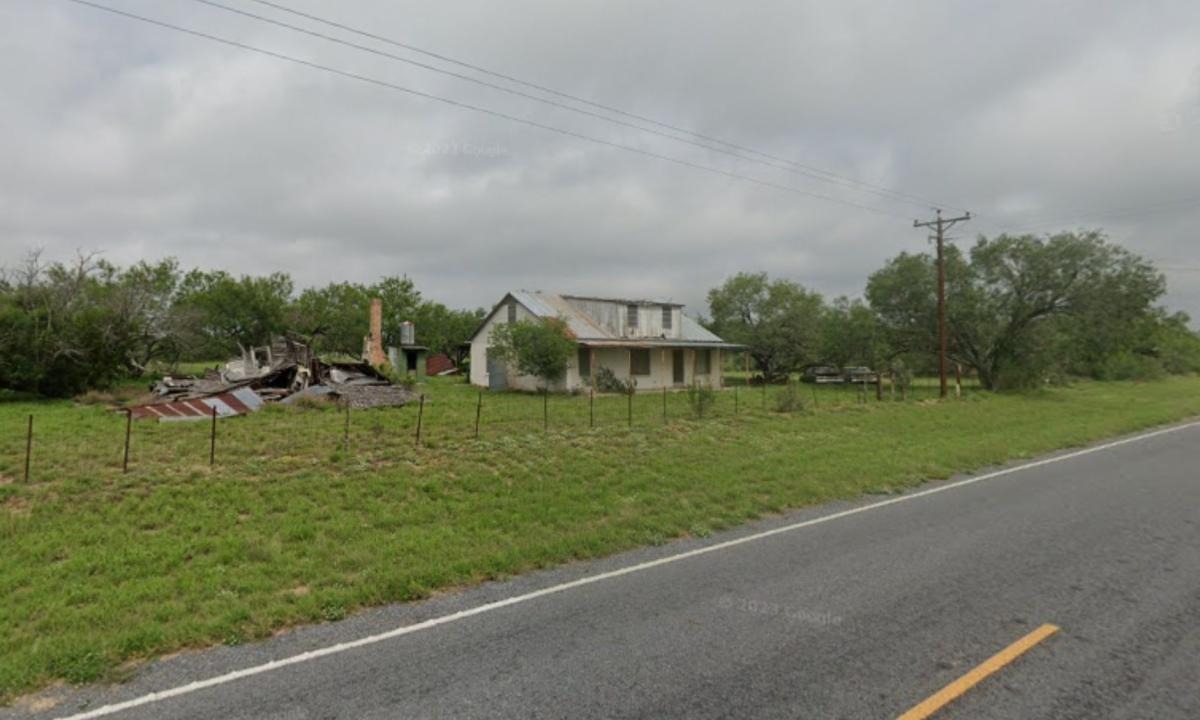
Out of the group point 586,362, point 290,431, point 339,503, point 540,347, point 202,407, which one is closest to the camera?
point 339,503

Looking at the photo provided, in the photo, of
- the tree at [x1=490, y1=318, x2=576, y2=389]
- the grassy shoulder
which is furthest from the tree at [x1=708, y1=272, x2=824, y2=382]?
the grassy shoulder

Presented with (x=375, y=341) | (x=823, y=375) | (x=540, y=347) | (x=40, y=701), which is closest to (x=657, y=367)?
(x=540, y=347)

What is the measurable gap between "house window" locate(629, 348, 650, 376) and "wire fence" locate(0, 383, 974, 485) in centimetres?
725

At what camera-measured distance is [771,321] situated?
42.6 m

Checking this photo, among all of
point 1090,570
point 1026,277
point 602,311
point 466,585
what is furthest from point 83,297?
point 1026,277

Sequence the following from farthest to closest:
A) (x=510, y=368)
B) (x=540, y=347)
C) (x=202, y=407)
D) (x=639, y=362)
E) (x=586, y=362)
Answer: (x=639, y=362) → (x=510, y=368) → (x=586, y=362) → (x=540, y=347) → (x=202, y=407)

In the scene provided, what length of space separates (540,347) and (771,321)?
22.6m

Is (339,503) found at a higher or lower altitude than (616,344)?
lower

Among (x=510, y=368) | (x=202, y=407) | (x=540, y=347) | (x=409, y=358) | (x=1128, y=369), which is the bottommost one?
(x=202, y=407)

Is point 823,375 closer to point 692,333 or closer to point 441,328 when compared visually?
point 692,333

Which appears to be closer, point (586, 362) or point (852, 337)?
point (586, 362)

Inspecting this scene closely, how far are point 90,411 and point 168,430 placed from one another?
21.7ft

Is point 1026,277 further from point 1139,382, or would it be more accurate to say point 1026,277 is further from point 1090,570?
point 1090,570

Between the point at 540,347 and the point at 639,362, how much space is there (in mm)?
6377
